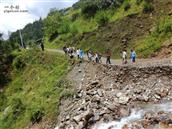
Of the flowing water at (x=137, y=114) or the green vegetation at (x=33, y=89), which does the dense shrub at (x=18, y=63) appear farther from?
the flowing water at (x=137, y=114)

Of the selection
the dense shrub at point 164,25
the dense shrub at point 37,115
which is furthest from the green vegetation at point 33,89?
the dense shrub at point 164,25

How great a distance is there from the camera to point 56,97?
121 ft

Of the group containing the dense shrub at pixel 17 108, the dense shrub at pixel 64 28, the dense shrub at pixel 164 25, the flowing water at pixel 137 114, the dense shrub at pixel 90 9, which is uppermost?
the dense shrub at pixel 90 9

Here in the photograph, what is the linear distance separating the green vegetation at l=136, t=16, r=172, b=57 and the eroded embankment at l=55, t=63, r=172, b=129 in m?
7.76

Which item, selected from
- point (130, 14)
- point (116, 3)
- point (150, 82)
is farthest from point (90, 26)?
point (150, 82)

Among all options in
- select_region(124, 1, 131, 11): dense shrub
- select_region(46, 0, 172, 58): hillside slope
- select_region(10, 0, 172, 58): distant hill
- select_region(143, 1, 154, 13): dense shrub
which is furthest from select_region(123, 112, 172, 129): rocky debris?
select_region(124, 1, 131, 11): dense shrub

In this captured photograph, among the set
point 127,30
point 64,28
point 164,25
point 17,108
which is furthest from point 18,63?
point 164,25

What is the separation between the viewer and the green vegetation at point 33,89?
36344 mm

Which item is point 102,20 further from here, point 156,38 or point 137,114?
point 137,114

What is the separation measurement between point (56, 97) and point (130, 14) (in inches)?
774

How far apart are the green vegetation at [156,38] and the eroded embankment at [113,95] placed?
7.76 metres

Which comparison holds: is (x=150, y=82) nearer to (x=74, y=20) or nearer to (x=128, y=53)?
(x=128, y=53)

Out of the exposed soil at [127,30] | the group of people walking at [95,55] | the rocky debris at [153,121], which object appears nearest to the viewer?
the rocky debris at [153,121]

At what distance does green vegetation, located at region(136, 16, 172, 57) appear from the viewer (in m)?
44.5
